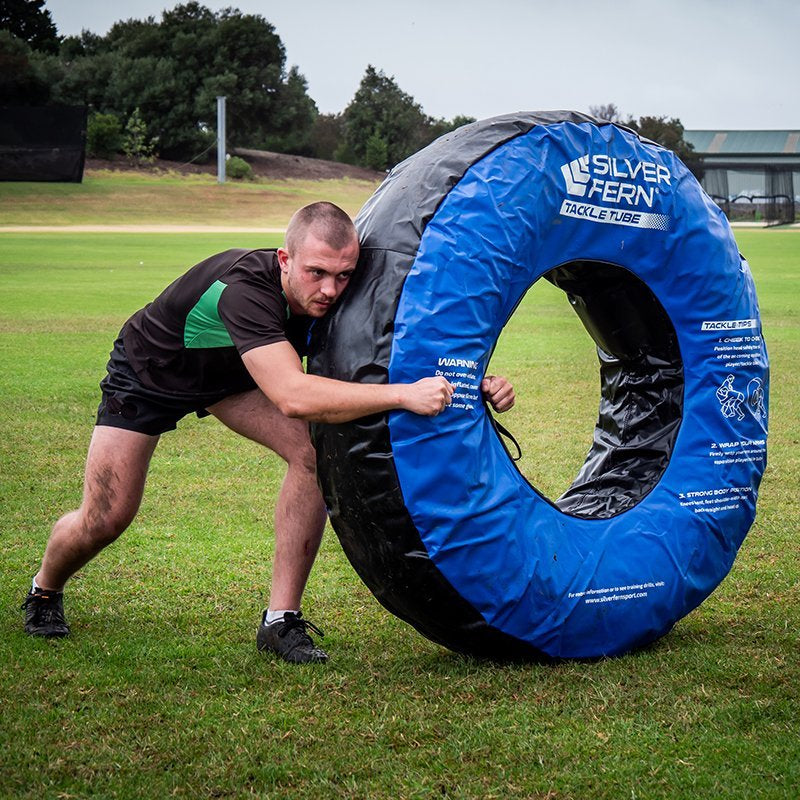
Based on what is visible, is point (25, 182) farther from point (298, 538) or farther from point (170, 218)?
point (298, 538)

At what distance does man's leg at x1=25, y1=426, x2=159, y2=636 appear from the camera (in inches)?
147

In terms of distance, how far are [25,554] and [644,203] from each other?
2990 mm

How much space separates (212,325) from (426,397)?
31.4 inches

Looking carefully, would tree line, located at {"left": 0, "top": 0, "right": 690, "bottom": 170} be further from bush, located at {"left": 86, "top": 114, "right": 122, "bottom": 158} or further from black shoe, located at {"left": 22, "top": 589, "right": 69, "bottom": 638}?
black shoe, located at {"left": 22, "top": 589, "right": 69, "bottom": 638}

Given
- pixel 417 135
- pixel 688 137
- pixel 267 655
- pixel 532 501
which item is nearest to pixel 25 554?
pixel 267 655

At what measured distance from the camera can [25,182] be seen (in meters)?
40.6

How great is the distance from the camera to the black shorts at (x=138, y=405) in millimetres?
3721

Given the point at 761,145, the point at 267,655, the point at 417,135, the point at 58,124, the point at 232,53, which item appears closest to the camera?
the point at 267,655

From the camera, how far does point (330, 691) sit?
3416mm

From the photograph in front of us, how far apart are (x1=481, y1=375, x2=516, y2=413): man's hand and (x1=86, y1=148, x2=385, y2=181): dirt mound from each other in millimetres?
50950

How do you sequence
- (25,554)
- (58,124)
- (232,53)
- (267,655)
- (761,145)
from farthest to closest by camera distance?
(761,145) → (232,53) → (58,124) → (25,554) → (267,655)

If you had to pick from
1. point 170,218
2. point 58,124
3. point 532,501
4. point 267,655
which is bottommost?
point 267,655

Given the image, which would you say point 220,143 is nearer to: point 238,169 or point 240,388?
point 238,169

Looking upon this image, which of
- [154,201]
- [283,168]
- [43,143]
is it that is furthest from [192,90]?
[43,143]
